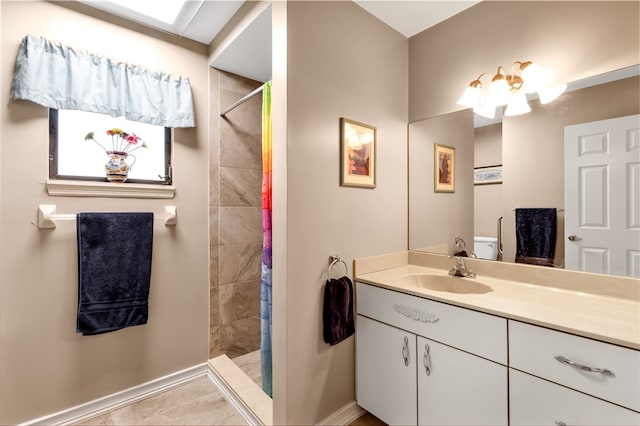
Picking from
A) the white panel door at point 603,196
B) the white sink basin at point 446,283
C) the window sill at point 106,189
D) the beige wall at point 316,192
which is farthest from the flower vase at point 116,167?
the white panel door at point 603,196

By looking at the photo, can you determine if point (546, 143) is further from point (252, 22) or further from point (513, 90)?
point (252, 22)

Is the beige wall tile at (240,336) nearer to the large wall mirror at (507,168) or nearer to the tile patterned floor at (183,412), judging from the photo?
the tile patterned floor at (183,412)

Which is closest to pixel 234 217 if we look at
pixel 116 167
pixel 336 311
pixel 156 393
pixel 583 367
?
pixel 116 167

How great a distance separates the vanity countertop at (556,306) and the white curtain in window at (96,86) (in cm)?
181

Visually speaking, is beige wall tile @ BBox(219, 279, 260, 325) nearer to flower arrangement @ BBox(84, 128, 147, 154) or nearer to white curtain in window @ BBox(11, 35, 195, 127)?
flower arrangement @ BBox(84, 128, 147, 154)

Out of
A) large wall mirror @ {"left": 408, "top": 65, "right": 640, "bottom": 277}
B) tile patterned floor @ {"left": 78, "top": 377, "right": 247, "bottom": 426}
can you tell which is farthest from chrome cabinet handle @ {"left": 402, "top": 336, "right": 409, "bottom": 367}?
tile patterned floor @ {"left": 78, "top": 377, "right": 247, "bottom": 426}

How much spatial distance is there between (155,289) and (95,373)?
1.93 ft

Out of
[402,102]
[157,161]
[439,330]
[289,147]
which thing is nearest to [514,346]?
[439,330]

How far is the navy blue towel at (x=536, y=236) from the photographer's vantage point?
1546 mm

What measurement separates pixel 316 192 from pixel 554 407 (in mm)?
1332

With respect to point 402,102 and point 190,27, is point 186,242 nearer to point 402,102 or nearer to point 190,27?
point 190,27

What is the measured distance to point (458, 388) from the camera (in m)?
1.30

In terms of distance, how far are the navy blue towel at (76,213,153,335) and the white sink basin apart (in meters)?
1.76

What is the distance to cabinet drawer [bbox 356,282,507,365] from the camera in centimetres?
118
